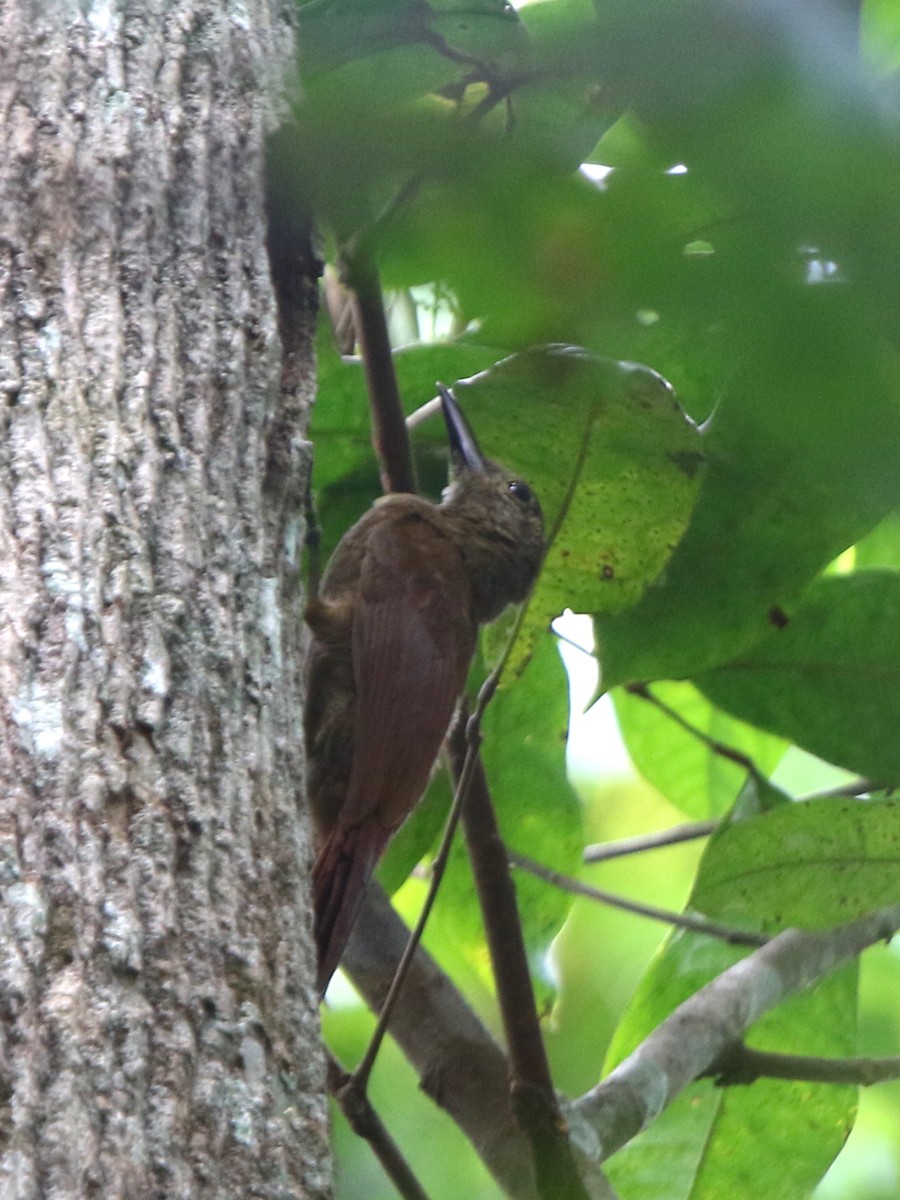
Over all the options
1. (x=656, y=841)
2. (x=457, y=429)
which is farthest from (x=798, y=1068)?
(x=457, y=429)

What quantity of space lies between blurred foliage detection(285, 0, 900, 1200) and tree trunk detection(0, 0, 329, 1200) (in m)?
0.24

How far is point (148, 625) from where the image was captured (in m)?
1.21

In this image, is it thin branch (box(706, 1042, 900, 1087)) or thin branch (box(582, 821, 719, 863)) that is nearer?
thin branch (box(706, 1042, 900, 1087))

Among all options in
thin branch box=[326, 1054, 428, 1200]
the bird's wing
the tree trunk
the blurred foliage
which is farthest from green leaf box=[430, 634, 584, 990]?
the tree trunk

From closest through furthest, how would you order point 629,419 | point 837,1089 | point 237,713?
point 237,713
point 629,419
point 837,1089

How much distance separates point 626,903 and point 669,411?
872mm

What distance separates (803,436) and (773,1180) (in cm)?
212

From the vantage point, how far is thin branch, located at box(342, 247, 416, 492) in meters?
2.01

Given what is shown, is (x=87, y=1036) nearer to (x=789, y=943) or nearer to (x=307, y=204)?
(x=307, y=204)

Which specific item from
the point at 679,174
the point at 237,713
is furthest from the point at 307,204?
the point at 237,713

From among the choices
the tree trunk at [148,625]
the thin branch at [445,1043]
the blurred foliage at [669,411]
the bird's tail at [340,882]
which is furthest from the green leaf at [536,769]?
the tree trunk at [148,625]

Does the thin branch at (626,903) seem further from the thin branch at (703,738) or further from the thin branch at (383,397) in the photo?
the thin branch at (383,397)

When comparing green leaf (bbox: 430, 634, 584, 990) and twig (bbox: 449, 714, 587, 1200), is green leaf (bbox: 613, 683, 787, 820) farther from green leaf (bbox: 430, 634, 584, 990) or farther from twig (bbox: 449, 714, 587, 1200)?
twig (bbox: 449, 714, 587, 1200)

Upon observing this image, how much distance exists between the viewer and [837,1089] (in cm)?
233
